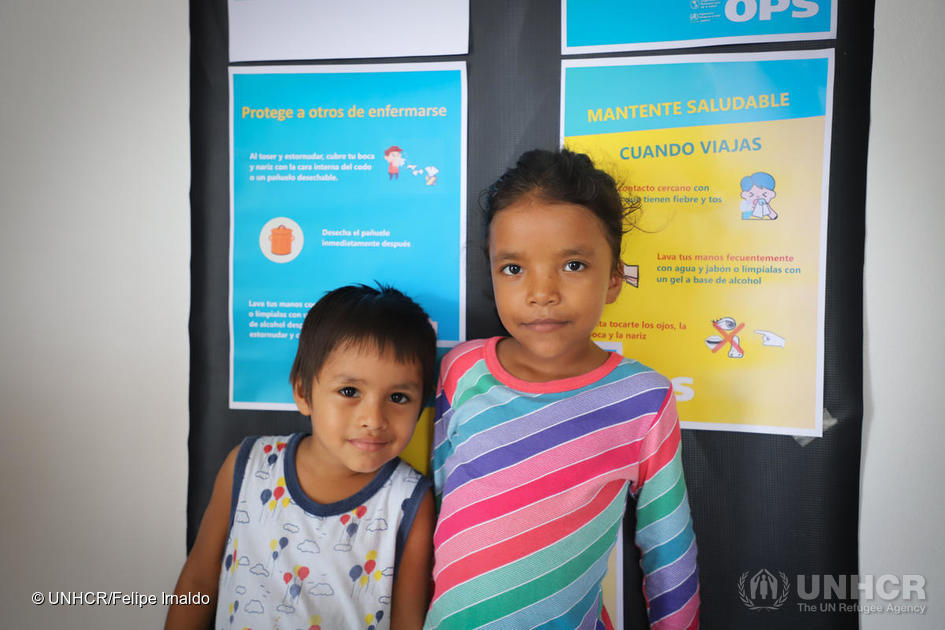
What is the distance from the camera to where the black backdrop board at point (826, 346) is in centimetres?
108

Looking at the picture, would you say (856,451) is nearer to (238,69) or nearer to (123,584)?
(238,69)

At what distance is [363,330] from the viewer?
3.17 feet

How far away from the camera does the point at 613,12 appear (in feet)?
3.65

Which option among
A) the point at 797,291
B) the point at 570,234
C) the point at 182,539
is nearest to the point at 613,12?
the point at 570,234

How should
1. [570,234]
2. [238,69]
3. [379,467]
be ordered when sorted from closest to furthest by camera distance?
[570,234] → [379,467] → [238,69]

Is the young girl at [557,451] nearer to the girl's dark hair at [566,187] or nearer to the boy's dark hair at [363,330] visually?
the girl's dark hair at [566,187]

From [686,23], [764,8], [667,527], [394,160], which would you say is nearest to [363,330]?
[394,160]

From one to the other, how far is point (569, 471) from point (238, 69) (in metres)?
1.18

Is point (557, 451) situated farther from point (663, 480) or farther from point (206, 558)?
point (206, 558)

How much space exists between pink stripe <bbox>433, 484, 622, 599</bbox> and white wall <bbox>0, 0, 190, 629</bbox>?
0.79 metres

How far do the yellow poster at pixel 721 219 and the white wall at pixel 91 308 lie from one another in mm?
1040

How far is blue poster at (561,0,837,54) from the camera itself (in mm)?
1077

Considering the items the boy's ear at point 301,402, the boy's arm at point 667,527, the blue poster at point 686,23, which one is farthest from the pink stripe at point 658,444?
the blue poster at point 686,23

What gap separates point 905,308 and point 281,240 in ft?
4.57
